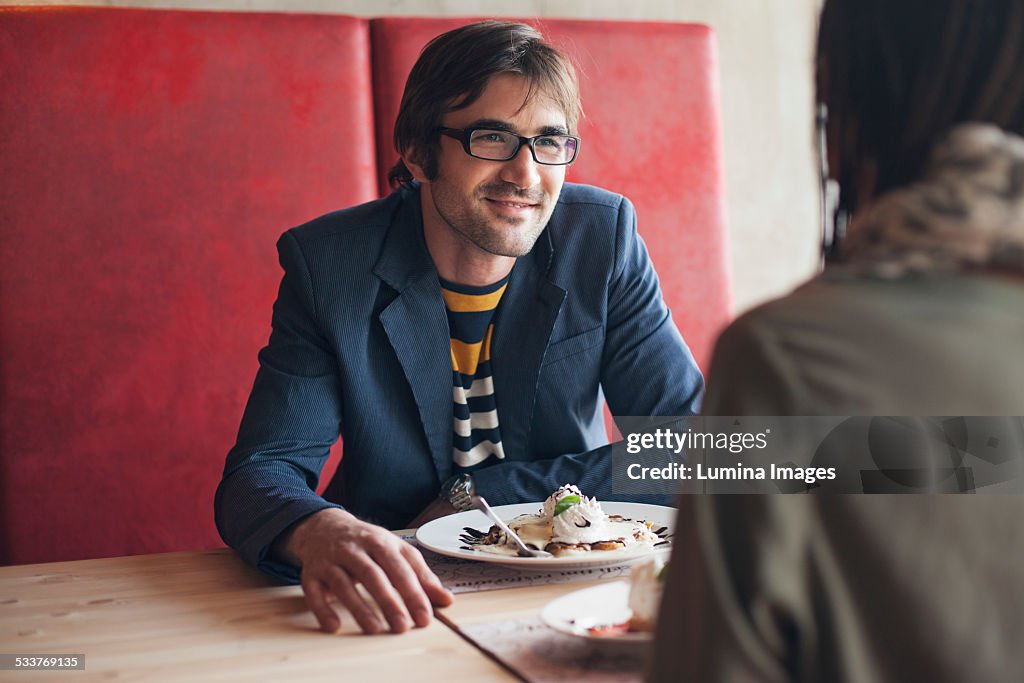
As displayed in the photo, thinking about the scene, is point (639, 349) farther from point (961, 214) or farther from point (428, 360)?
point (961, 214)

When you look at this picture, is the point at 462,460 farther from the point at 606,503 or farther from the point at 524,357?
the point at 606,503

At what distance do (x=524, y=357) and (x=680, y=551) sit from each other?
1217mm

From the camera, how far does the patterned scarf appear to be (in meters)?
0.48

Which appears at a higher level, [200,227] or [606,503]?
[200,227]

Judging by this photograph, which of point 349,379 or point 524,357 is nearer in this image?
point 349,379

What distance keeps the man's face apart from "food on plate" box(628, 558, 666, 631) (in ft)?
3.03

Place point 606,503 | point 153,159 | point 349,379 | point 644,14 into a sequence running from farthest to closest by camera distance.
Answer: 1. point 644,14
2. point 153,159
3. point 349,379
4. point 606,503

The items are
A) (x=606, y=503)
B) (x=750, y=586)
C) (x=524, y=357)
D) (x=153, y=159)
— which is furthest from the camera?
(x=153, y=159)

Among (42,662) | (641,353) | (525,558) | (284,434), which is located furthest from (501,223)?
(42,662)

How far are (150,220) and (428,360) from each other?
0.78 m

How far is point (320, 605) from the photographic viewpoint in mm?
1014

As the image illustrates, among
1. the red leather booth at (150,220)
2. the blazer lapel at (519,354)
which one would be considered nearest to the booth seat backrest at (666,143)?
the red leather booth at (150,220)

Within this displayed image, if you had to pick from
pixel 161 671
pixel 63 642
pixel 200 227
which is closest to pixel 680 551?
→ pixel 161 671

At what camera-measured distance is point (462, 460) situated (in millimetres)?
1682
